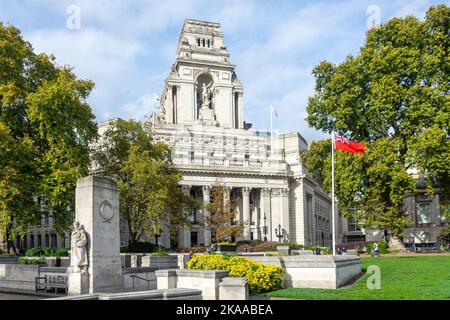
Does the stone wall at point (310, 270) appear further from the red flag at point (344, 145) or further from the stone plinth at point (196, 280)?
the red flag at point (344, 145)

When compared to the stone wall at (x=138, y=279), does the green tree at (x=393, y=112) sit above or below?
above

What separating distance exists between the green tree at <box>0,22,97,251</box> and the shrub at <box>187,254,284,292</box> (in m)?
18.8

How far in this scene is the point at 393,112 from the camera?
49.2m

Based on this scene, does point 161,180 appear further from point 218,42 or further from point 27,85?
point 218,42

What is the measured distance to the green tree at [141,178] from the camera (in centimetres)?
5366

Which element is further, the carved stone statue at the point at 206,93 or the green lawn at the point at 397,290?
the carved stone statue at the point at 206,93

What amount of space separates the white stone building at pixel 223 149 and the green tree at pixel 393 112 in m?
34.5

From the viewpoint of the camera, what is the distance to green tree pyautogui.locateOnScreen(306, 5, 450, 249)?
4772 centimetres

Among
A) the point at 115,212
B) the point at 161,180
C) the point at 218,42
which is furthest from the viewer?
the point at 218,42

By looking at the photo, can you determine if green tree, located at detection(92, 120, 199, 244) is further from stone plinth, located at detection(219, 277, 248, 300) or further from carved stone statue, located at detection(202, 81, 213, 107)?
carved stone statue, located at detection(202, 81, 213, 107)

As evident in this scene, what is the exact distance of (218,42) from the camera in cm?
10881

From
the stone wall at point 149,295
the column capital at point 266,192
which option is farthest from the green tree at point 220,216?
the stone wall at point 149,295

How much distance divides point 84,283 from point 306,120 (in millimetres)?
38594
